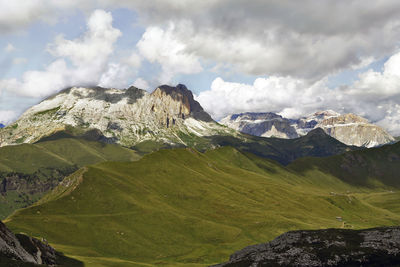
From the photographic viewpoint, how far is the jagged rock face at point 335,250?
66.1 meters

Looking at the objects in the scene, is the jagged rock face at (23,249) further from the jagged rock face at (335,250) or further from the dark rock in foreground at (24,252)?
the jagged rock face at (335,250)

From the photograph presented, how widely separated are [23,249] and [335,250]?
241ft

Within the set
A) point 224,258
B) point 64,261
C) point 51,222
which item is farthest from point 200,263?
point 51,222

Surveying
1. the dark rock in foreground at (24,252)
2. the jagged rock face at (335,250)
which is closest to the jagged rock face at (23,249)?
the dark rock in foreground at (24,252)

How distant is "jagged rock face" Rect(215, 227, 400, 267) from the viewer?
66125 mm

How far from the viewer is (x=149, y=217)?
198 meters

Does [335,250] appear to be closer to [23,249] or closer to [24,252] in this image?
[24,252]

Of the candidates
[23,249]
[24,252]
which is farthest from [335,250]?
[23,249]

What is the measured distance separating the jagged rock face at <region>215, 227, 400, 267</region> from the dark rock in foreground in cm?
4517

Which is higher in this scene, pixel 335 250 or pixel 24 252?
pixel 335 250

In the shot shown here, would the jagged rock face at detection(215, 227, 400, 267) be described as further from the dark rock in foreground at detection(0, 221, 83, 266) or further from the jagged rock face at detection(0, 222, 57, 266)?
the jagged rock face at detection(0, 222, 57, 266)

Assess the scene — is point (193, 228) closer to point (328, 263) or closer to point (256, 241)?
point (256, 241)

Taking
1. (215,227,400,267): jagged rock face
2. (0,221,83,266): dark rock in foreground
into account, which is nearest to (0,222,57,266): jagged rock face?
(0,221,83,266): dark rock in foreground

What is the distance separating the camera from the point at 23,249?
8344cm
